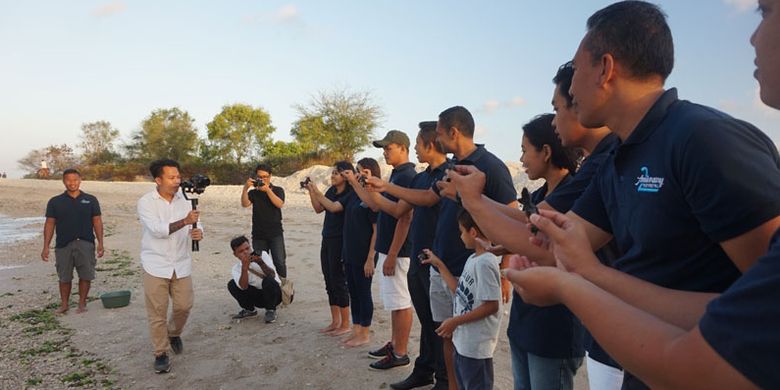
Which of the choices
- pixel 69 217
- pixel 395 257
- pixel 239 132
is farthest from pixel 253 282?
pixel 239 132

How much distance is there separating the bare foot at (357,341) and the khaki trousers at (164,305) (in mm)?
1859

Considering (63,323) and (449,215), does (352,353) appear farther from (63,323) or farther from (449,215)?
(63,323)

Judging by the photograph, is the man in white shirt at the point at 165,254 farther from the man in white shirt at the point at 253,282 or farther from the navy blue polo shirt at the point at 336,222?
the navy blue polo shirt at the point at 336,222

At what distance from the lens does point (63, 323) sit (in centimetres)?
714

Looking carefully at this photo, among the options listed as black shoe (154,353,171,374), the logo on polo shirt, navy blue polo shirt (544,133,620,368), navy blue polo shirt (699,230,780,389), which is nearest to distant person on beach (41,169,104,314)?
black shoe (154,353,171,374)

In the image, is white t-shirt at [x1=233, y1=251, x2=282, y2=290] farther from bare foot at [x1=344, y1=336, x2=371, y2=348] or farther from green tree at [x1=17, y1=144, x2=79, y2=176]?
green tree at [x1=17, y1=144, x2=79, y2=176]

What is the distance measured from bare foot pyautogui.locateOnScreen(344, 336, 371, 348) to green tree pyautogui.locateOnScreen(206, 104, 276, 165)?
42147 millimetres

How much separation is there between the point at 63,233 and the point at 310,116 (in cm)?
3401

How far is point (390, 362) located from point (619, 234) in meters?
3.88

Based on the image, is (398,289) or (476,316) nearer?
(476,316)

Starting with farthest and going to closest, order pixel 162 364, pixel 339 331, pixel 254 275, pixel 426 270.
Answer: pixel 254 275
pixel 339 331
pixel 162 364
pixel 426 270

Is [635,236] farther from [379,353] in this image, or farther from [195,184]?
[195,184]

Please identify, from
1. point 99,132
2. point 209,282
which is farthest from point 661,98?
point 99,132

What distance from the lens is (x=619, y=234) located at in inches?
65.9
